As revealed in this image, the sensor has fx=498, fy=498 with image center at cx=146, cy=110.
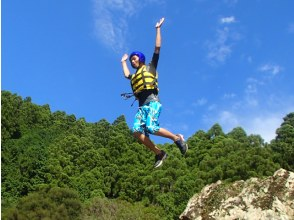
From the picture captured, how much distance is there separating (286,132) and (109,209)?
19407mm

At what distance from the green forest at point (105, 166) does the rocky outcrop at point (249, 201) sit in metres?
26.7

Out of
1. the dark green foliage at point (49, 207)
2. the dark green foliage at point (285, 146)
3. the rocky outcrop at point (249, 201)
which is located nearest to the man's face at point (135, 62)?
the rocky outcrop at point (249, 201)

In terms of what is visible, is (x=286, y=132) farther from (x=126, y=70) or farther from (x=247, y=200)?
(x=126, y=70)

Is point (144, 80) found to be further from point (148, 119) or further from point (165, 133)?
point (165, 133)

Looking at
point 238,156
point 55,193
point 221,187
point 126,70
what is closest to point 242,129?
point 238,156

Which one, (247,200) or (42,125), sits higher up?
(42,125)

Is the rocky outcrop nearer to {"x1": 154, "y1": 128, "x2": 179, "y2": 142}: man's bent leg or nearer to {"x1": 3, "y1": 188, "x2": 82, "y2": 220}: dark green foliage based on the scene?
{"x1": 154, "y1": 128, "x2": 179, "y2": 142}: man's bent leg

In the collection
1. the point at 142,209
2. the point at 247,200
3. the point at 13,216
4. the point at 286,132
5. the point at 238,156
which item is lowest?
the point at 247,200

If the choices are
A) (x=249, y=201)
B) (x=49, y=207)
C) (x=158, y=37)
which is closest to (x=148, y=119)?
(x=158, y=37)

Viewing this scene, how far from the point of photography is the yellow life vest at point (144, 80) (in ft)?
25.7

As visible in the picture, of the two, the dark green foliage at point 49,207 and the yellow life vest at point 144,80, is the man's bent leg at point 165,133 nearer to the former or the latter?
the yellow life vest at point 144,80

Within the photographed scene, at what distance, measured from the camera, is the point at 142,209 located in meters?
41.8

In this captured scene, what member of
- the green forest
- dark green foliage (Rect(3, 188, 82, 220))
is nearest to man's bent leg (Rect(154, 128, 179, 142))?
the green forest

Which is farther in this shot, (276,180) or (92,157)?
(92,157)
